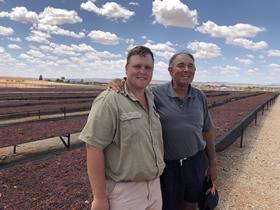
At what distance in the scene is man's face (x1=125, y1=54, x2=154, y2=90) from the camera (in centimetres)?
203

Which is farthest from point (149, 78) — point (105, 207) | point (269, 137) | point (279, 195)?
point (269, 137)

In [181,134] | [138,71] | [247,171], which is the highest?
[138,71]

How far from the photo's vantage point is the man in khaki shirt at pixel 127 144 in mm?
1862

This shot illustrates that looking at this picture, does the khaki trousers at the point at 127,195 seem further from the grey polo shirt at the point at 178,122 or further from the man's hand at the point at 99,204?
the grey polo shirt at the point at 178,122

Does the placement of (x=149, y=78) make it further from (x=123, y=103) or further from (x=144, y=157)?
(x=144, y=157)

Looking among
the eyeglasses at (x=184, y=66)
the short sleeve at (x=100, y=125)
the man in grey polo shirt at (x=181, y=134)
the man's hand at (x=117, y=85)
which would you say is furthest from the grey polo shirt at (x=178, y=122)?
the short sleeve at (x=100, y=125)

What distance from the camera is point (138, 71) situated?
6.64 feet

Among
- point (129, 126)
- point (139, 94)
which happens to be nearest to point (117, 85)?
point (139, 94)

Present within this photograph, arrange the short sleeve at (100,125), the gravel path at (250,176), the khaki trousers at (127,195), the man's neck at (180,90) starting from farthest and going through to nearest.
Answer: the gravel path at (250,176), the man's neck at (180,90), the khaki trousers at (127,195), the short sleeve at (100,125)

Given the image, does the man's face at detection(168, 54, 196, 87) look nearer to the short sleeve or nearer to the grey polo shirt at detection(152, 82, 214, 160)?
the grey polo shirt at detection(152, 82, 214, 160)

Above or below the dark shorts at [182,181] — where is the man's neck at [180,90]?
above

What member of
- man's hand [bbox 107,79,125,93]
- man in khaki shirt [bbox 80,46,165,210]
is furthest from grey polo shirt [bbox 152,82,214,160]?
man's hand [bbox 107,79,125,93]

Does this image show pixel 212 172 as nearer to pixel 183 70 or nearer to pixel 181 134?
pixel 181 134

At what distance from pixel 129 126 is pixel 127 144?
0.11 metres
